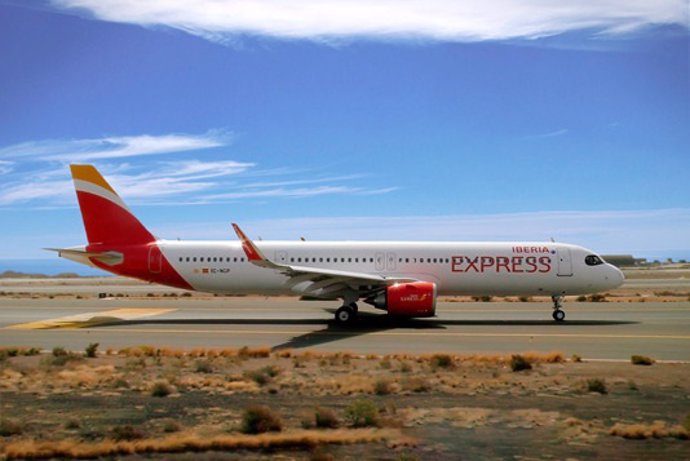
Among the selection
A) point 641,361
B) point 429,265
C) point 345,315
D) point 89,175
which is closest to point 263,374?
point 641,361

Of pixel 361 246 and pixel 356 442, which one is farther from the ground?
pixel 361 246

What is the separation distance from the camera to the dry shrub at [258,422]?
882cm

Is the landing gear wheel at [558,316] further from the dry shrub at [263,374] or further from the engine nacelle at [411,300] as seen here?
the dry shrub at [263,374]

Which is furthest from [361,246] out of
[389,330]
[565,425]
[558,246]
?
[565,425]

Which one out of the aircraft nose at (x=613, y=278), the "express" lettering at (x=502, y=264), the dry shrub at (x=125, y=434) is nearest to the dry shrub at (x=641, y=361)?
the "express" lettering at (x=502, y=264)

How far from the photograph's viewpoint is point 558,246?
24.8m

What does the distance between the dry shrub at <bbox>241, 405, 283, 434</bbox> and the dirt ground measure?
4 cm

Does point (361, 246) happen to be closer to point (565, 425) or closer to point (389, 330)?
point (389, 330)

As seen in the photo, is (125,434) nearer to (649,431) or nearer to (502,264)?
(649,431)

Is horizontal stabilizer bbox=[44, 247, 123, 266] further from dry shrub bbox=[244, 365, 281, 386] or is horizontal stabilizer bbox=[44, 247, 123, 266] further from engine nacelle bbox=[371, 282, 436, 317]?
dry shrub bbox=[244, 365, 281, 386]

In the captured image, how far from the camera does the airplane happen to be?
2445 cm

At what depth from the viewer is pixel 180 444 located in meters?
8.16

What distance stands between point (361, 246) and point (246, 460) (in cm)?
1786

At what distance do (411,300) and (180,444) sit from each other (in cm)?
1420
